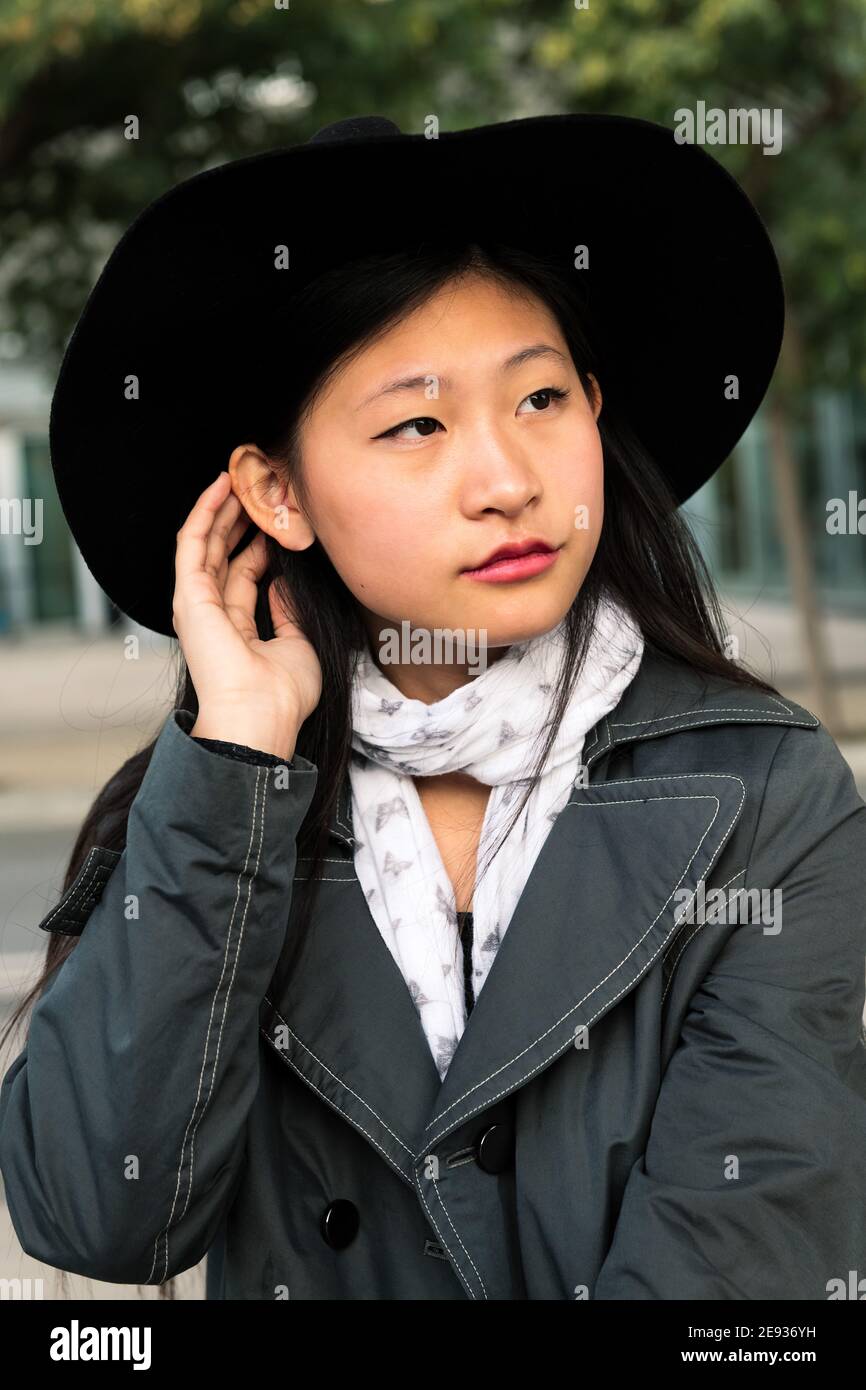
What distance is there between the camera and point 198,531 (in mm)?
A: 2008

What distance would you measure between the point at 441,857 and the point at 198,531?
52cm

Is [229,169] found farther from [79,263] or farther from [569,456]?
[79,263]

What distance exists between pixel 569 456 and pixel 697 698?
1.06 ft

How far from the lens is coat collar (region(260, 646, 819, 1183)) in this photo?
1.67 m

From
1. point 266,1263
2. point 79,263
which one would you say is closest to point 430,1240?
point 266,1263

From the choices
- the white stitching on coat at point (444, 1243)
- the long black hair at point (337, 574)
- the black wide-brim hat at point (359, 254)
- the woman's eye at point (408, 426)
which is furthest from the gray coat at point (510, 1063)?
the black wide-brim hat at point (359, 254)

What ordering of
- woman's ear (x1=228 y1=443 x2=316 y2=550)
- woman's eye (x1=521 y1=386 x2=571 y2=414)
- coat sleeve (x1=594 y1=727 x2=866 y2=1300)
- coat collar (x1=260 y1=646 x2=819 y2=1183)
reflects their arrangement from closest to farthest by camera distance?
1. coat sleeve (x1=594 y1=727 x2=866 y2=1300)
2. coat collar (x1=260 y1=646 x2=819 y2=1183)
3. woman's eye (x1=521 y1=386 x2=571 y2=414)
4. woman's ear (x1=228 y1=443 x2=316 y2=550)

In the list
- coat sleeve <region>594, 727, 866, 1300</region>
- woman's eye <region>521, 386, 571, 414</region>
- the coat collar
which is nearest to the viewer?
coat sleeve <region>594, 727, 866, 1300</region>

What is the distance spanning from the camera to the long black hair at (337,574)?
1.81m

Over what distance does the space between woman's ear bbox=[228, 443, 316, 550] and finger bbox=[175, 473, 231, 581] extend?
23mm

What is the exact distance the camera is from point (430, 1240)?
69.9 inches

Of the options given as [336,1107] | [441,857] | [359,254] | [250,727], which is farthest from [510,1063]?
[359,254]

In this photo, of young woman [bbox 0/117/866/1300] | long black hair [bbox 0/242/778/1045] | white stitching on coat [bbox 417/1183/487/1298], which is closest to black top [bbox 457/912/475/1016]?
young woman [bbox 0/117/866/1300]

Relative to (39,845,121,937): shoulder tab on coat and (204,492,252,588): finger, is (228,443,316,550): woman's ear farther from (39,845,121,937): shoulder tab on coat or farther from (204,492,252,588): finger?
(39,845,121,937): shoulder tab on coat
